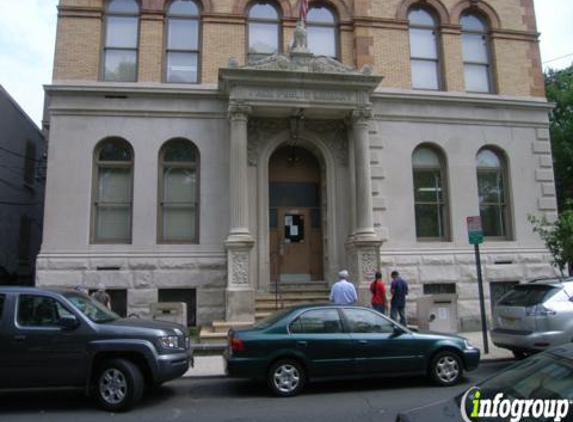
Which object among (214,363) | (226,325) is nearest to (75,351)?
(214,363)

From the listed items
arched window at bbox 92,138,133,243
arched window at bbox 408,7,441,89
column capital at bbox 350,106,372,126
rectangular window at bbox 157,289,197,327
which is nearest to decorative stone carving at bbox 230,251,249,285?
rectangular window at bbox 157,289,197,327

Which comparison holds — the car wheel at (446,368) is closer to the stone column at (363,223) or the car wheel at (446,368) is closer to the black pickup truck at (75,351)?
the black pickup truck at (75,351)

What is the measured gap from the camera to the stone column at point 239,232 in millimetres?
13352

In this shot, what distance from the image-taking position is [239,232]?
13.9 metres

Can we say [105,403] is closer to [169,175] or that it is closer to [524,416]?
[524,416]

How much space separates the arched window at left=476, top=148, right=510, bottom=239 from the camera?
16.7 meters

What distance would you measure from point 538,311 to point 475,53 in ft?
38.0

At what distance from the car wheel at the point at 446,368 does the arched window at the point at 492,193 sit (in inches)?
364

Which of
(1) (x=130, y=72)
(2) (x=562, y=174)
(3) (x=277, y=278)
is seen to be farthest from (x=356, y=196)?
(2) (x=562, y=174)

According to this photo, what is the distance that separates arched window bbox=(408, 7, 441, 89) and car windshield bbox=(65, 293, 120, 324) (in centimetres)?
1296

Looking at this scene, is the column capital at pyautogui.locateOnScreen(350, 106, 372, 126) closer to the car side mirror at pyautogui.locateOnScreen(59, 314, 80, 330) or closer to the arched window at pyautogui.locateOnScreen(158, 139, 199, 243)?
the arched window at pyautogui.locateOnScreen(158, 139, 199, 243)

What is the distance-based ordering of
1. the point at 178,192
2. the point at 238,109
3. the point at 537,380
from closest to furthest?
the point at 537,380 → the point at 238,109 → the point at 178,192

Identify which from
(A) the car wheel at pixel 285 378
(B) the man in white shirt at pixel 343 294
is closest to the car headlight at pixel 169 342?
(A) the car wheel at pixel 285 378

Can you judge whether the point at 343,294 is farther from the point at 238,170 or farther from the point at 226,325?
the point at 238,170
